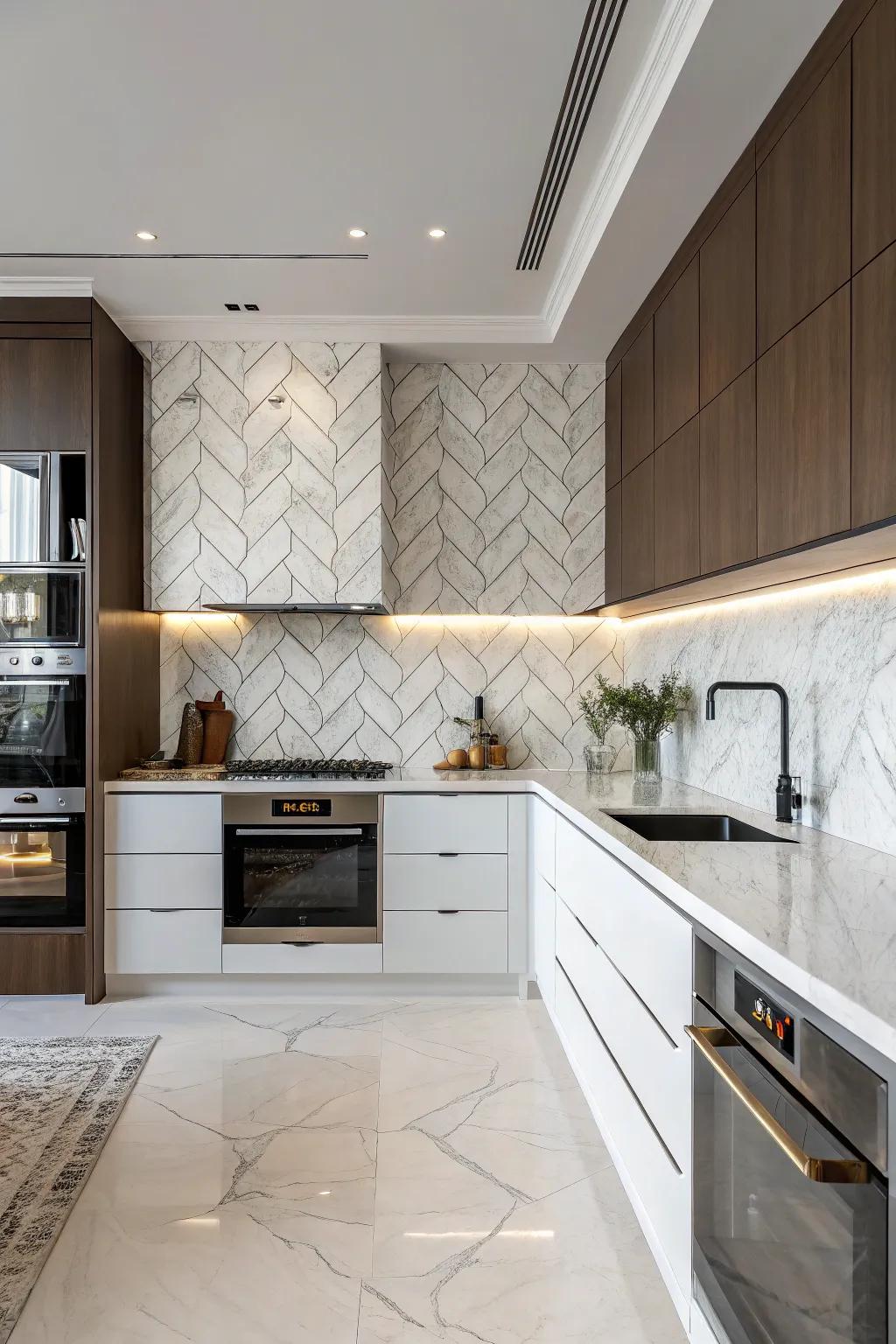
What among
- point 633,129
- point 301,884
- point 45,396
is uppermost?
point 633,129

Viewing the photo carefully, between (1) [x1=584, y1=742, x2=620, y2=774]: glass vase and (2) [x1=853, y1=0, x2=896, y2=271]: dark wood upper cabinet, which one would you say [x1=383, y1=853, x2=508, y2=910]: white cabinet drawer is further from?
(2) [x1=853, y1=0, x2=896, y2=271]: dark wood upper cabinet

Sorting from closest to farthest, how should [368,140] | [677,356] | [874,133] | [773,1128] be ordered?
[773,1128]
[874,133]
[368,140]
[677,356]

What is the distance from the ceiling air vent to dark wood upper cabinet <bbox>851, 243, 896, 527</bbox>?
928 millimetres

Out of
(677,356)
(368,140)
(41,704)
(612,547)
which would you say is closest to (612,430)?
(612,547)

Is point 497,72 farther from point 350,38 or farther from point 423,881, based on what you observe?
point 423,881

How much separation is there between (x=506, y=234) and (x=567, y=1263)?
9.57ft

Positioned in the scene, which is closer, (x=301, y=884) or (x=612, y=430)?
(x=301, y=884)

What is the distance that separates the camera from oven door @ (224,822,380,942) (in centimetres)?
363

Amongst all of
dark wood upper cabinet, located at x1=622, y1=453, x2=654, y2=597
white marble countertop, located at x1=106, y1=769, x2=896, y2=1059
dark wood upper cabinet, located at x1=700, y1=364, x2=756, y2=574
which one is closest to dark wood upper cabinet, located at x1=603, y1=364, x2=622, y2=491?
dark wood upper cabinet, located at x1=622, y1=453, x2=654, y2=597

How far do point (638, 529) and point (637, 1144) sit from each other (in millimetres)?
2095

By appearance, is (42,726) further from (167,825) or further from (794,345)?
(794,345)

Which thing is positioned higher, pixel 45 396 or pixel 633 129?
pixel 633 129

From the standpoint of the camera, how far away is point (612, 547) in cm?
385

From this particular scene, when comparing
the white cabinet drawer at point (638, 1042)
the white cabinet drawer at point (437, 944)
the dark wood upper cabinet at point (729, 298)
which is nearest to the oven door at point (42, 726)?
the white cabinet drawer at point (437, 944)
